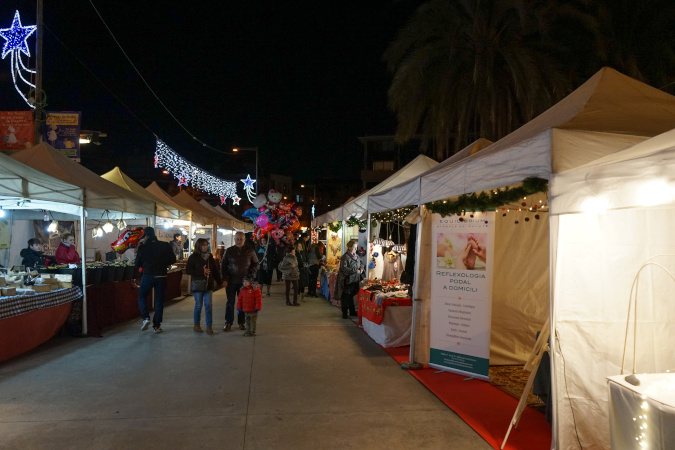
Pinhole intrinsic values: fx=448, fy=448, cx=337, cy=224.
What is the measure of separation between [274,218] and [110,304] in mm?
5681

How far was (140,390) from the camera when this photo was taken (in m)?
5.27

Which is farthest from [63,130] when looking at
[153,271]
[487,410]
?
[487,410]

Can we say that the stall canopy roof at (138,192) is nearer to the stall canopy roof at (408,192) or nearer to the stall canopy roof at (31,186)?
the stall canopy roof at (31,186)

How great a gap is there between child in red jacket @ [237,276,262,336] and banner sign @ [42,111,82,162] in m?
6.62

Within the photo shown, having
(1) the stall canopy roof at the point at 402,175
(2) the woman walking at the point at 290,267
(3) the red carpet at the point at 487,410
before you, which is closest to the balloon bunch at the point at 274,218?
(2) the woman walking at the point at 290,267

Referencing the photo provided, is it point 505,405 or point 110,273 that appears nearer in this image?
point 505,405

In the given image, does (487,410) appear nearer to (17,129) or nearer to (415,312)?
(415,312)

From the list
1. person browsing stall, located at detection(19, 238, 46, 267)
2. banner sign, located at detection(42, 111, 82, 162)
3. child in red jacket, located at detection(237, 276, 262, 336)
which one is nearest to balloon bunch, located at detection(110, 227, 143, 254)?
child in red jacket, located at detection(237, 276, 262, 336)

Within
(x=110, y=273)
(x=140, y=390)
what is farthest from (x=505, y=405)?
(x=110, y=273)

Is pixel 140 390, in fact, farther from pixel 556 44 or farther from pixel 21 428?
pixel 556 44

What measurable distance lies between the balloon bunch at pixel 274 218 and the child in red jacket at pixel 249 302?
4.89m

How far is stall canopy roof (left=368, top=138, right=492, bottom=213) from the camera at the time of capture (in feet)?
21.0

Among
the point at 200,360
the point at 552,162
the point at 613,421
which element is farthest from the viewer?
the point at 200,360

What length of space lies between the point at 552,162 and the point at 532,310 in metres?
3.66
